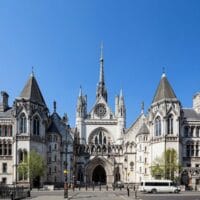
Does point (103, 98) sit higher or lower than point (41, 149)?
higher

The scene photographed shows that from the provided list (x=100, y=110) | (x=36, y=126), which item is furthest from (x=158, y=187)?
(x=100, y=110)

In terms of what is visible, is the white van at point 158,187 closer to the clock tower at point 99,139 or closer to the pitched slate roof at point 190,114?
the pitched slate roof at point 190,114

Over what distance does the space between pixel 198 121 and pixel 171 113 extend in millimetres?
6852

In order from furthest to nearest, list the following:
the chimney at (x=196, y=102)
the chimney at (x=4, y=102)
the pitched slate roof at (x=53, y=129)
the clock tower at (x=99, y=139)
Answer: the clock tower at (x=99, y=139) → the pitched slate roof at (x=53, y=129) → the chimney at (x=196, y=102) → the chimney at (x=4, y=102)

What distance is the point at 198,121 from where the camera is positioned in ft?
347

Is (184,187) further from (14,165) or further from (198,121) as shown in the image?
(14,165)

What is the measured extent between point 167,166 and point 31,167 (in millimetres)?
28131

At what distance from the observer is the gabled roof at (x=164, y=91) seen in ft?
347

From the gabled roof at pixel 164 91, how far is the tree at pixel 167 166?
1301 cm

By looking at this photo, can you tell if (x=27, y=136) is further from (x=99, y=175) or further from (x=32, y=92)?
(x=99, y=175)

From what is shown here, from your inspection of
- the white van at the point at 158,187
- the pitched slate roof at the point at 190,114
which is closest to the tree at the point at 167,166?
the pitched slate roof at the point at 190,114

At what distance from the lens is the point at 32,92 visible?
4218 inches

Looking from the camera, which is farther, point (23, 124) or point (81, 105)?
point (81, 105)

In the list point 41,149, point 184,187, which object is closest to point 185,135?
point 184,187
